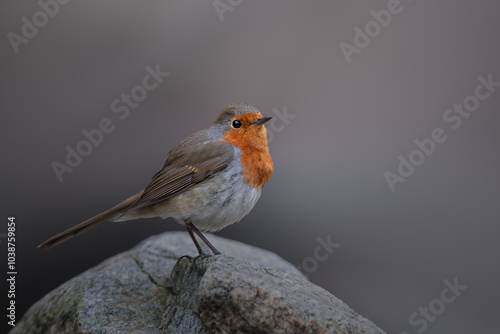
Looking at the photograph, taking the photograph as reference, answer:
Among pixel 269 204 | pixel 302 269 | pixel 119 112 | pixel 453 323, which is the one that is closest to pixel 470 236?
pixel 453 323

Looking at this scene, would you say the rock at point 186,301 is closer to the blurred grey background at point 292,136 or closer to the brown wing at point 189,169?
the brown wing at point 189,169

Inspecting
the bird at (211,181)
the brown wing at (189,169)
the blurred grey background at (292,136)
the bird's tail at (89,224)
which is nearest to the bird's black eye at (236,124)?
the bird at (211,181)

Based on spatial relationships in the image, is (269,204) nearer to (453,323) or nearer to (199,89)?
(199,89)

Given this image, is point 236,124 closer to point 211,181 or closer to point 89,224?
point 211,181

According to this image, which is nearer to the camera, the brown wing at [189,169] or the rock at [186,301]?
the rock at [186,301]

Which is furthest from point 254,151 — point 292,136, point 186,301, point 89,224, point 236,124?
point 292,136

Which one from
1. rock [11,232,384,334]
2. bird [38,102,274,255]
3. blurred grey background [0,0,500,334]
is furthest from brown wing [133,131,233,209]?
blurred grey background [0,0,500,334]
